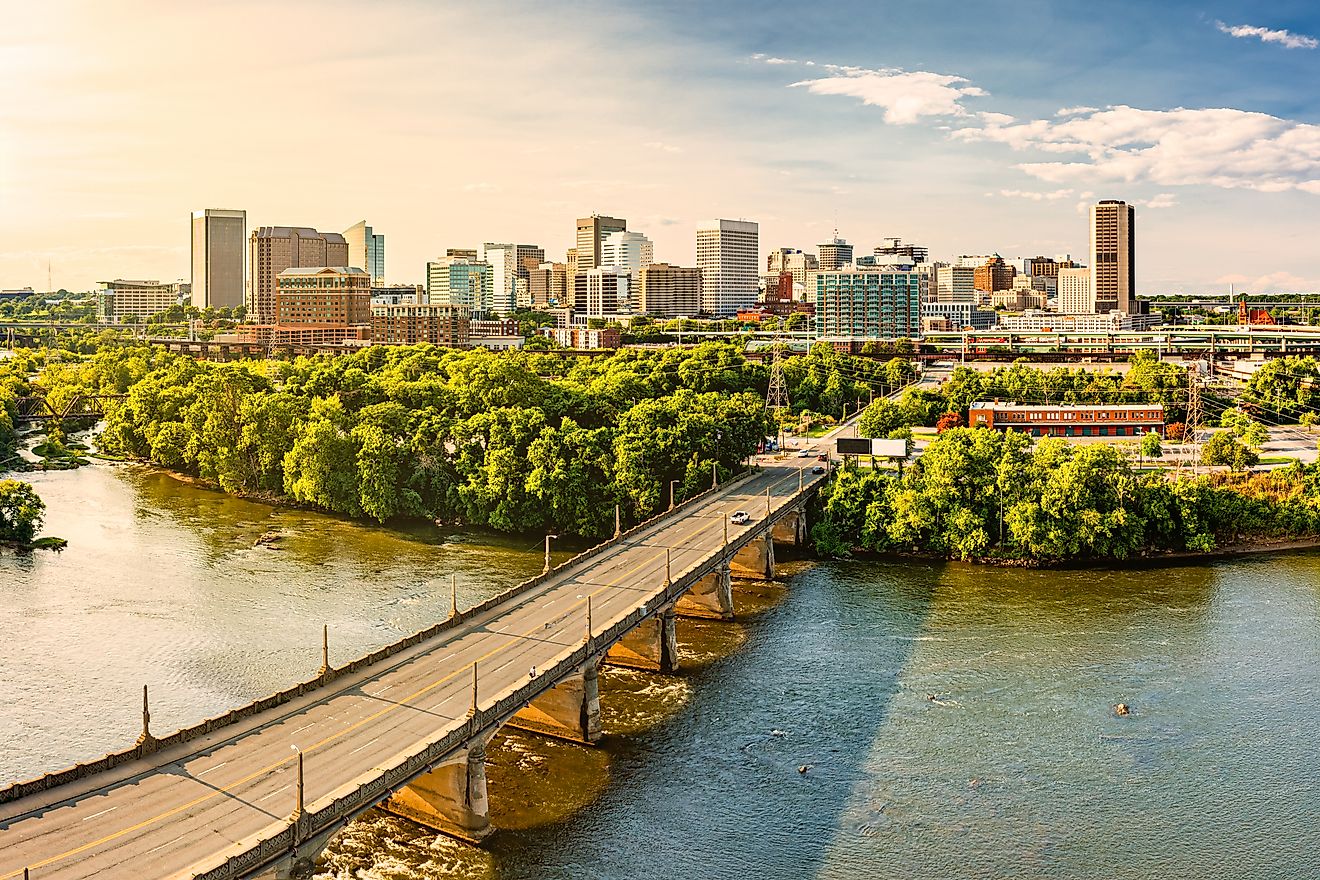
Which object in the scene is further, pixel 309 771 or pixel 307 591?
pixel 307 591

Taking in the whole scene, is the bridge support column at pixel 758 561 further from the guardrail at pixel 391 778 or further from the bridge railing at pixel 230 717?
the guardrail at pixel 391 778

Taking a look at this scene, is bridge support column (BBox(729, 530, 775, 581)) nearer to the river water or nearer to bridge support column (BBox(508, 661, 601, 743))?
the river water

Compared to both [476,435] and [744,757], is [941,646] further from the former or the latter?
[476,435]

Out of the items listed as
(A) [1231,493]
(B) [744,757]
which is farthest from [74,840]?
(A) [1231,493]

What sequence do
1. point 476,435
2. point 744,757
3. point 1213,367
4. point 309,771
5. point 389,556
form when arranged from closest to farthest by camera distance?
point 309,771 < point 744,757 < point 389,556 < point 476,435 < point 1213,367

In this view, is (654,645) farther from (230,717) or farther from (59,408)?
(59,408)

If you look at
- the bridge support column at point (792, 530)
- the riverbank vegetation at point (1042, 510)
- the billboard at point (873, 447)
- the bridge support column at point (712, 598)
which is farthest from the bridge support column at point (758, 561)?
the billboard at point (873, 447)

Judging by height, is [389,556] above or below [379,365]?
below
